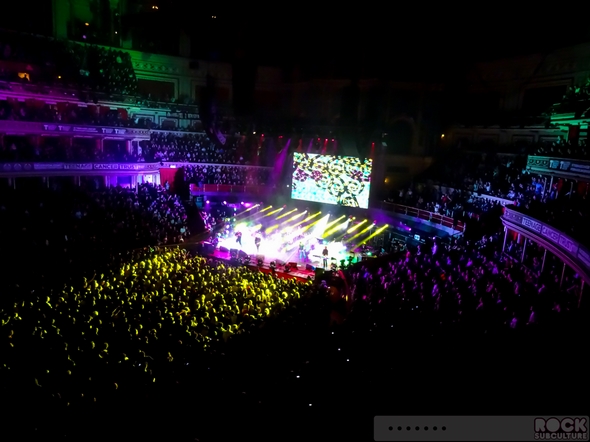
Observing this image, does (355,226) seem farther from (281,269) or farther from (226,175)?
(226,175)

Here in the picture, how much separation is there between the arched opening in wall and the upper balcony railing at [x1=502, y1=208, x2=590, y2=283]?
56.4ft

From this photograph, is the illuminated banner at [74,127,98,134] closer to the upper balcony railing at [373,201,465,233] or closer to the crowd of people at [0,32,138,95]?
the crowd of people at [0,32,138,95]

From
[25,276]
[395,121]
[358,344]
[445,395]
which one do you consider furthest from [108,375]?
[395,121]

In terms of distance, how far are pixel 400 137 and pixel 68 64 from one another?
85.8ft

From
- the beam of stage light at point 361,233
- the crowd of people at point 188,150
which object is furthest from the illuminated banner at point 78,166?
the beam of stage light at point 361,233

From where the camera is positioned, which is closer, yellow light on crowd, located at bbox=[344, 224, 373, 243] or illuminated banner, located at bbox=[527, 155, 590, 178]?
illuminated banner, located at bbox=[527, 155, 590, 178]

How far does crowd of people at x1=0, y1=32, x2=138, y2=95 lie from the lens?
93.9ft

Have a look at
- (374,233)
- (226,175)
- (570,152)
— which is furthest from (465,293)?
(226,175)

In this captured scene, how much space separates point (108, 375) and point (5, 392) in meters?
1.82

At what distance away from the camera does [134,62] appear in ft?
122

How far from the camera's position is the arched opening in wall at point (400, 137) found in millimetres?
36750

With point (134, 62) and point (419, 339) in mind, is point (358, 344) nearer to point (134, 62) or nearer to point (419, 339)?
point (419, 339)

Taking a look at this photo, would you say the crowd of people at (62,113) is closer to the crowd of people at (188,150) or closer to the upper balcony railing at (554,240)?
the crowd of people at (188,150)

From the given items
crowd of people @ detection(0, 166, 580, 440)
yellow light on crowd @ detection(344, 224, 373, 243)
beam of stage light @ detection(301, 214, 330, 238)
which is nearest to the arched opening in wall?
yellow light on crowd @ detection(344, 224, 373, 243)
